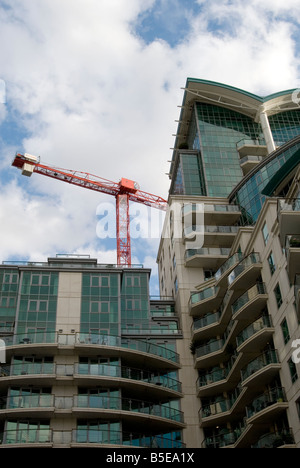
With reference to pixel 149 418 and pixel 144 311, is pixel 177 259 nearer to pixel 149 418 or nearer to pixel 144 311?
pixel 144 311

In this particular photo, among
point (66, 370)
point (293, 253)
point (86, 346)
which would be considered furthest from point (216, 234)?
point (293, 253)

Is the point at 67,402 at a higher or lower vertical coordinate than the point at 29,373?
lower

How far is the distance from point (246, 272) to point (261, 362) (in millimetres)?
6245

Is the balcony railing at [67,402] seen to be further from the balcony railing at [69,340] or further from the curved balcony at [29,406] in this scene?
the balcony railing at [69,340]

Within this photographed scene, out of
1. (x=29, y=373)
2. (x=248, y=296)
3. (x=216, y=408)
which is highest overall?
(x=248, y=296)

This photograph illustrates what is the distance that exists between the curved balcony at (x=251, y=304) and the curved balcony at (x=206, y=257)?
10.6 metres

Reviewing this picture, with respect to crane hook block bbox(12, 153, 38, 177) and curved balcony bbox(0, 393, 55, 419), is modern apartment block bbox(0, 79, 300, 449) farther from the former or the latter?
crane hook block bbox(12, 153, 38, 177)

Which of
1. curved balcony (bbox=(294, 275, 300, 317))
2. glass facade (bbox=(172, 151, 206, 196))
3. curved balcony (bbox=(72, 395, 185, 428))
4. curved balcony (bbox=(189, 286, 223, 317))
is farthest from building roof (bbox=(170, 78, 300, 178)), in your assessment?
curved balcony (bbox=(294, 275, 300, 317))

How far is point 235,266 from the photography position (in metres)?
39.7

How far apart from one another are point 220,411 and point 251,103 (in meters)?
38.4

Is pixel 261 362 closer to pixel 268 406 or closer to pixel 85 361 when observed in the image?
pixel 268 406

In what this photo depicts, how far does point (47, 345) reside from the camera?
133 feet

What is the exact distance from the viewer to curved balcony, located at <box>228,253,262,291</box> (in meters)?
38.1
